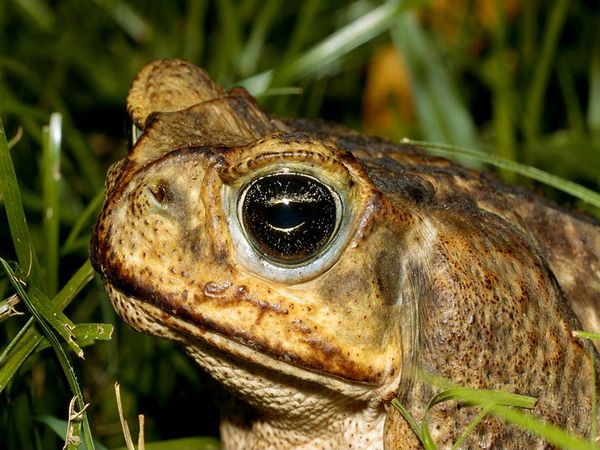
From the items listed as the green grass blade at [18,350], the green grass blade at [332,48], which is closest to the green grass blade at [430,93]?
the green grass blade at [332,48]

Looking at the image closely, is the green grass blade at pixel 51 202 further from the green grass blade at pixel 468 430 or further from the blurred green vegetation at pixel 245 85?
the green grass blade at pixel 468 430

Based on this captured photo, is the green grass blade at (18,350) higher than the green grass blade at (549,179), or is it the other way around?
the green grass blade at (549,179)

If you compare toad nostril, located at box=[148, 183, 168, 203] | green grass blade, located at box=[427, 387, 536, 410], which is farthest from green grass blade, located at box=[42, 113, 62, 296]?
green grass blade, located at box=[427, 387, 536, 410]

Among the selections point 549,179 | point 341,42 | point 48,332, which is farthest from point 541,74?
point 48,332

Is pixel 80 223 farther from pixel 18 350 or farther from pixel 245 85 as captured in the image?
pixel 245 85

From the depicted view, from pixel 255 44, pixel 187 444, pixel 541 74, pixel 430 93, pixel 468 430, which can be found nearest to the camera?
pixel 468 430

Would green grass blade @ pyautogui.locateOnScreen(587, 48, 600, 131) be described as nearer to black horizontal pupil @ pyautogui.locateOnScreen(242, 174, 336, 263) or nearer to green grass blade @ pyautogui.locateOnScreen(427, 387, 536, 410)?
green grass blade @ pyautogui.locateOnScreen(427, 387, 536, 410)
